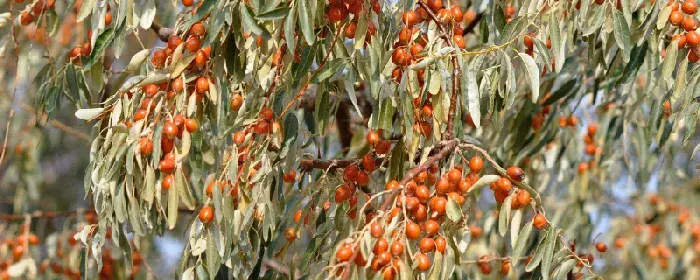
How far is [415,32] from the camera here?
66.7 inches

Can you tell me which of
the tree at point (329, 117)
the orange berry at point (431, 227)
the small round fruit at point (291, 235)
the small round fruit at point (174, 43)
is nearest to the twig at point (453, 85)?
the tree at point (329, 117)

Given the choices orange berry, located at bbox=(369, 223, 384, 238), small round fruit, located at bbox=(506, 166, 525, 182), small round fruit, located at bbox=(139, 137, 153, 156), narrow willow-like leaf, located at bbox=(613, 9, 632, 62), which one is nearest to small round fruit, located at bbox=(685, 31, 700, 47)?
narrow willow-like leaf, located at bbox=(613, 9, 632, 62)

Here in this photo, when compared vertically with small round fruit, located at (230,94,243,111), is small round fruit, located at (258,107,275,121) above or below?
above

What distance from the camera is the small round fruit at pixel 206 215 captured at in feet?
5.11

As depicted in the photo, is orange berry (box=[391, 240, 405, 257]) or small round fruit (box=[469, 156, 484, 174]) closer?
orange berry (box=[391, 240, 405, 257])

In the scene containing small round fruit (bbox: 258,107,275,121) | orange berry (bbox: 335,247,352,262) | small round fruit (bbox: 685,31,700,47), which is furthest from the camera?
small round fruit (bbox: 685,31,700,47)

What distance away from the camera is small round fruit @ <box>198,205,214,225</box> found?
1.56m

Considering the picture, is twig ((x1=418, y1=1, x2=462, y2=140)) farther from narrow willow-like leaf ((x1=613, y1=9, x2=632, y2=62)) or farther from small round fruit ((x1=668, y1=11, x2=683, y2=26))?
small round fruit ((x1=668, y1=11, x2=683, y2=26))

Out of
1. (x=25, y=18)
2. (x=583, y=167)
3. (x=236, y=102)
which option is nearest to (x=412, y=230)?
(x=236, y=102)

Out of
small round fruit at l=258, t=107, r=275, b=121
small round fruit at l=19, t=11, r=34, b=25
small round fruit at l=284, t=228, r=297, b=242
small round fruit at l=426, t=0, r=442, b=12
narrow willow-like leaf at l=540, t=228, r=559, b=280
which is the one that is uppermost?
small round fruit at l=426, t=0, r=442, b=12

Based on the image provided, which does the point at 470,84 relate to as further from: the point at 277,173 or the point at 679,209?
the point at 679,209

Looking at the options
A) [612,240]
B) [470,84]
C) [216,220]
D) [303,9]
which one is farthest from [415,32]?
[612,240]

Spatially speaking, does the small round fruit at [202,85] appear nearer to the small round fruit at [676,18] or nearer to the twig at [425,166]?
the twig at [425,166]

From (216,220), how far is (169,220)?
73 mm
